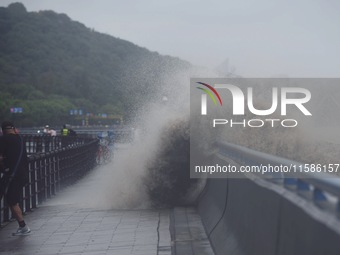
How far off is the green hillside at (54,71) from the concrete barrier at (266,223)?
344 ft

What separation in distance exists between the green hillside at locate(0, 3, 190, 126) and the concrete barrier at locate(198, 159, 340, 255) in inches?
4132

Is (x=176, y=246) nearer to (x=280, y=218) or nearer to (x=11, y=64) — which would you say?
(x=280, y=218)

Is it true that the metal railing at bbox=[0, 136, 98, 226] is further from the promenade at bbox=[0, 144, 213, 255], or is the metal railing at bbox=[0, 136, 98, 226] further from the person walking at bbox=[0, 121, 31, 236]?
the person walking at bbox=[0, 121, 31, 236]

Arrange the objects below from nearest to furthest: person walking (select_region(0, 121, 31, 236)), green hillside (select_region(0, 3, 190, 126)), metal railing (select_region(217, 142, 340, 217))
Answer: metal railing (select_region(217, 142, 340, 217))
person walking (select_region(0, 121, 31, 236))
green hillside (select_region(0, 3, 190, 126))

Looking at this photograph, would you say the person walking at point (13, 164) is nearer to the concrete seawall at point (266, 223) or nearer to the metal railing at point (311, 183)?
the concrete seawall at point (266, 223)

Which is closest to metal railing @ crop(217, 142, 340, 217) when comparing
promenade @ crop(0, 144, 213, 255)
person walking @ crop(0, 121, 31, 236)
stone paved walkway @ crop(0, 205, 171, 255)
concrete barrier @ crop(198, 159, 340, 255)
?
concrete barrier @ crop(198, 159, 340, 255)

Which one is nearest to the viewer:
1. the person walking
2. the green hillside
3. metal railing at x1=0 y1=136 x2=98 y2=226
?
the person walking

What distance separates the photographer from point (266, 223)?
17.3ft

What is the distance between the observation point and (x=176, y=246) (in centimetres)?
883

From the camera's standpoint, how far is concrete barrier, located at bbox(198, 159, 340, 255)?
141 inches

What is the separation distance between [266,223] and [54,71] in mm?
168572

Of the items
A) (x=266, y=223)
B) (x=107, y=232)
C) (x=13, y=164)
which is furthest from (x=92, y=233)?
(x=266, y=223)

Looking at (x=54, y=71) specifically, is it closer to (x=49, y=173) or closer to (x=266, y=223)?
(x=49, y=173)

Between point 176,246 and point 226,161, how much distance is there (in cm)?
136
